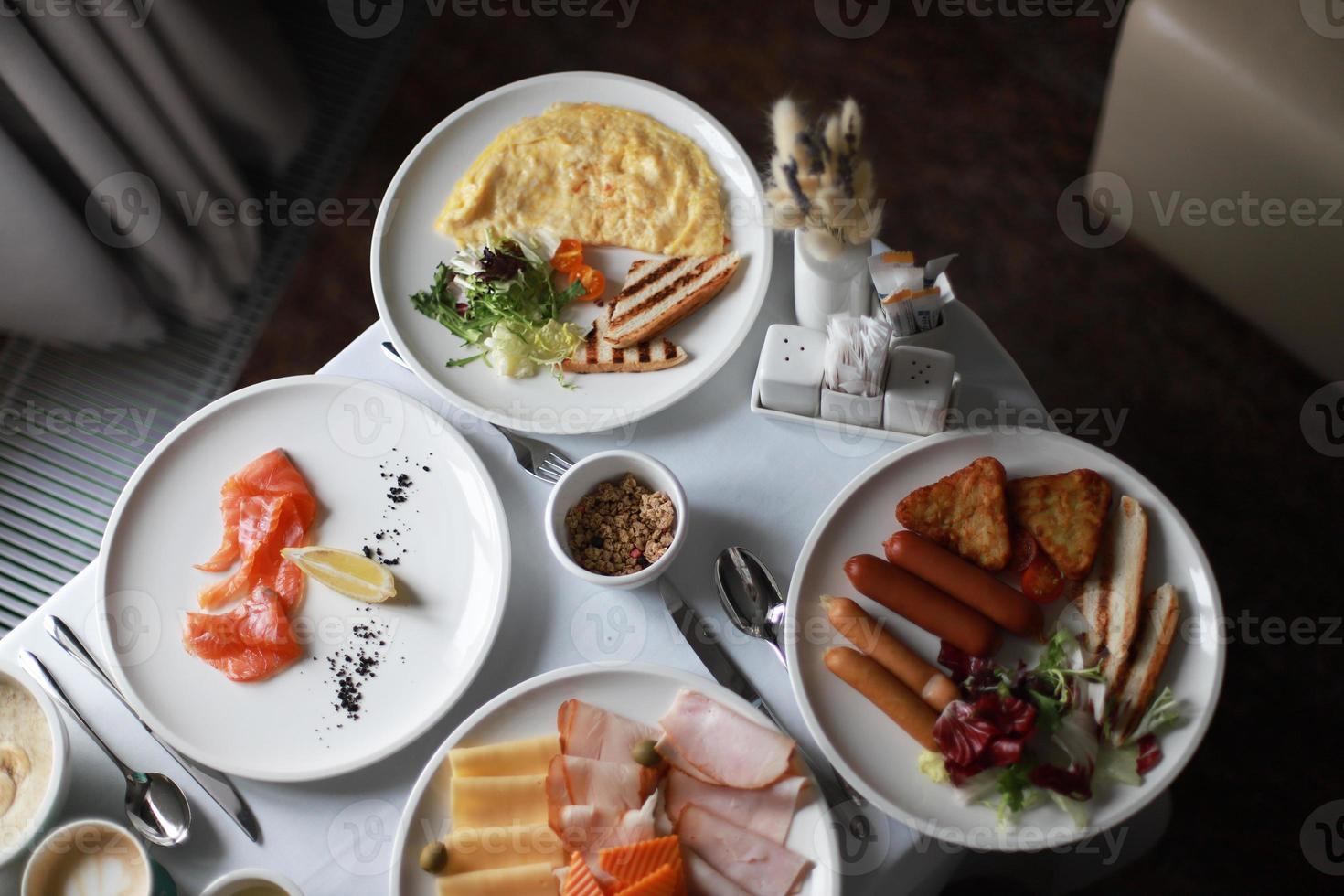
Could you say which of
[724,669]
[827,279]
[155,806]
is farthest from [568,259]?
[155,806]

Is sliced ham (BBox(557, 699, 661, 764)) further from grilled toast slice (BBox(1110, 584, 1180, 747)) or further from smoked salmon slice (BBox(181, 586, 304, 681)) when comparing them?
grilled toast slice (BBox(1110, 584, 1180, 747))

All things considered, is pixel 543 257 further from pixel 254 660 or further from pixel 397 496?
pixel 254 660

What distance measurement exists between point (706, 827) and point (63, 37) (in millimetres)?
2873

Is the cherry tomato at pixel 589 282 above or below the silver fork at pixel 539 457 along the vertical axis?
above

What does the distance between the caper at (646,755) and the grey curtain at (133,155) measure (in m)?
2.58

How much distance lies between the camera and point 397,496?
2.03 metres

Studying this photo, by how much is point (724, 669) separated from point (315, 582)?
0.82 metres

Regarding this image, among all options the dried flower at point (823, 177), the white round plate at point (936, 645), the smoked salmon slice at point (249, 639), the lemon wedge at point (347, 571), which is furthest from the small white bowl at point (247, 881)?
the dried flower at point (823, 177)

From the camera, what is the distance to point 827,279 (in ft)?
6.21

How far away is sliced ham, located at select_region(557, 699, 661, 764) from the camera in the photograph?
1735mm

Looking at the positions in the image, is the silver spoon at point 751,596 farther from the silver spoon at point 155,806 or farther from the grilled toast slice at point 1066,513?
the silver spoon at point 155,806

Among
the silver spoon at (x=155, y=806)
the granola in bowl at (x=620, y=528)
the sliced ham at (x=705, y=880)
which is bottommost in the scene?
the silver spoon at (x=155, y=806)

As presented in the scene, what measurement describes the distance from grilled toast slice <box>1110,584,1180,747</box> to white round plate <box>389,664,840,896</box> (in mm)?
520

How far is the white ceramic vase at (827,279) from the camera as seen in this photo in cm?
181
